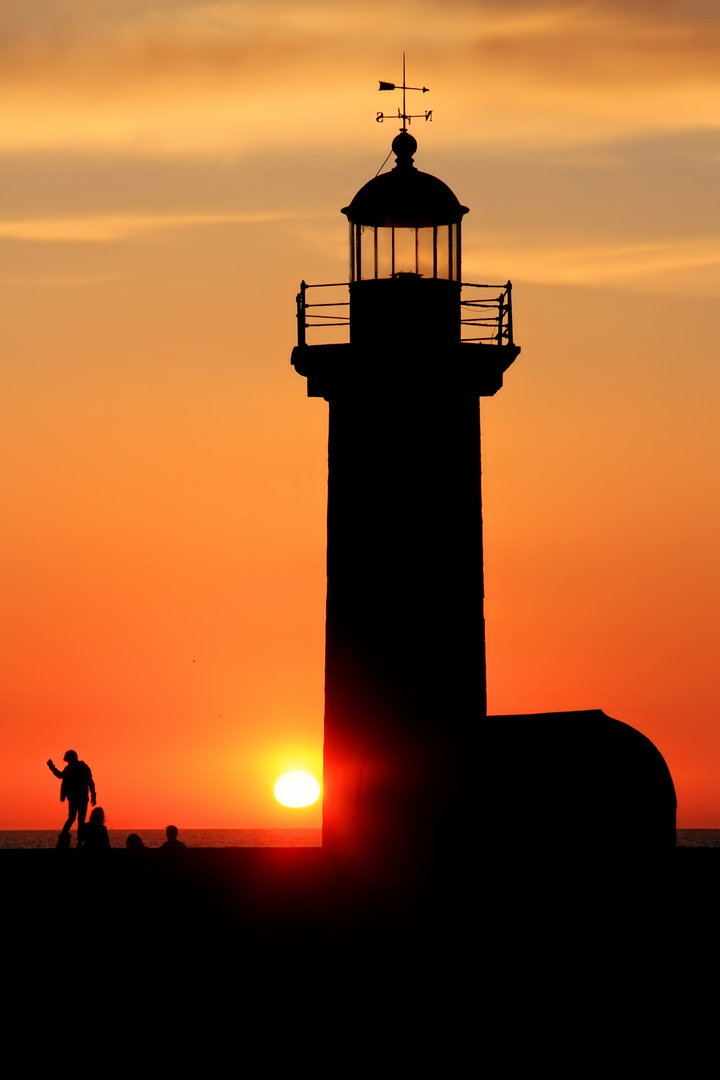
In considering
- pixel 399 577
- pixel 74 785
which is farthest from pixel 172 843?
pixel 399 577

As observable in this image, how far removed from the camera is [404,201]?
2989 centimetres

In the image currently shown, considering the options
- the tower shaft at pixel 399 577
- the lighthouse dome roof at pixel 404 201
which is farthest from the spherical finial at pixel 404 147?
the tower shaft at pixel 399 577

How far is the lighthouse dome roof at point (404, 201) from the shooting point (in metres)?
29.9

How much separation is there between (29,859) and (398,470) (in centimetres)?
816

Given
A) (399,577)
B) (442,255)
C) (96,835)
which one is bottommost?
(96,835)

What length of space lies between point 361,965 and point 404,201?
42.2ft

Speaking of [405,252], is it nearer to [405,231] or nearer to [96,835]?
[405,231]

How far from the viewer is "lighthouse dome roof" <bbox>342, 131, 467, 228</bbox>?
98.1ft

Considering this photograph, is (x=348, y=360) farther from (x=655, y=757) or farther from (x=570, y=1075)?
(x=570, y=1075)

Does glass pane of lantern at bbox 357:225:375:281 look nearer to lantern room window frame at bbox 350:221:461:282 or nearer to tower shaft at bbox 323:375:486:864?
lantern room window frame at bbox 350:221:461:282

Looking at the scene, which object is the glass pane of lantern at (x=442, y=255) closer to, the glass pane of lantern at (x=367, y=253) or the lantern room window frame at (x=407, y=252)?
the lantern room window frame at (x=407, y=252)

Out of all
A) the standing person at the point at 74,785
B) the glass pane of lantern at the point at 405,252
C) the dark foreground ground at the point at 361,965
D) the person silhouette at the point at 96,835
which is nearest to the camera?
the dark foreground ground at the point at 361,965

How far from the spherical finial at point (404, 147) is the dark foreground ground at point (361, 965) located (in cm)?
1118

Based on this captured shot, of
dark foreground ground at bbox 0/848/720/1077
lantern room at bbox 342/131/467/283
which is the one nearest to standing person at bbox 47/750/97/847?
dark foreground ground at bbox 0/848/720/1077
